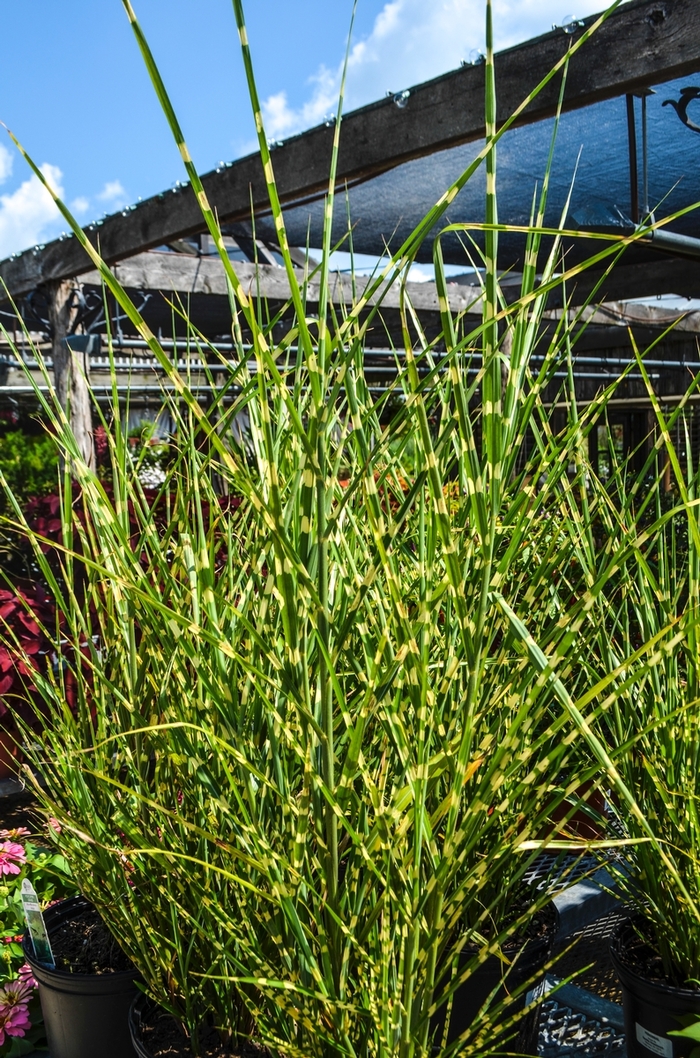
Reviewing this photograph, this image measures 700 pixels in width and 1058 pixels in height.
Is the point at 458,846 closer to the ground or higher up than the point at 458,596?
closer to the ground

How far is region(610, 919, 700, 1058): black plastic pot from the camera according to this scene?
0.97 meters

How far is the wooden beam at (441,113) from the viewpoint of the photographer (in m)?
2.18

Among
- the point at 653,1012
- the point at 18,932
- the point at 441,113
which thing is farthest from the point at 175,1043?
the point at 441,113

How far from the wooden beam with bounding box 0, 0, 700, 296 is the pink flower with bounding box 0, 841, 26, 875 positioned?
6.43 feet

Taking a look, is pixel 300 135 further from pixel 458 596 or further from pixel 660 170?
pixel 458 596

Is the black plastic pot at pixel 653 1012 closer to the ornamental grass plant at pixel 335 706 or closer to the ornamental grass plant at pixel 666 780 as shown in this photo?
the ornamental grass plant at pixel 666 780

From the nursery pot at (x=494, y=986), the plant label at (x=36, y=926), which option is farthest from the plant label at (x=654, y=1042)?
the plant label at (x=36, y=926)

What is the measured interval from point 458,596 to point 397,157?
2.61 meters

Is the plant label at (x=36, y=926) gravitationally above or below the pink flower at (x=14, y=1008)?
above

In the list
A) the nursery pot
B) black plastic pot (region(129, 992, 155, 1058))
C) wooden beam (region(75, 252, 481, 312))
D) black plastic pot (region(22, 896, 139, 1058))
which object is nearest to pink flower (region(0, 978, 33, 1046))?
black plastic pot (region(22, 896, 139, 1058))

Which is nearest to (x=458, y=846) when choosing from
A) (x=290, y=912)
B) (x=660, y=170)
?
(x=290, y=912)

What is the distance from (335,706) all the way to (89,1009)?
0.49 meters

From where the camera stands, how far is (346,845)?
0.97m

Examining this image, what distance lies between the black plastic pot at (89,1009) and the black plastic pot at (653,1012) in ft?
1.95
